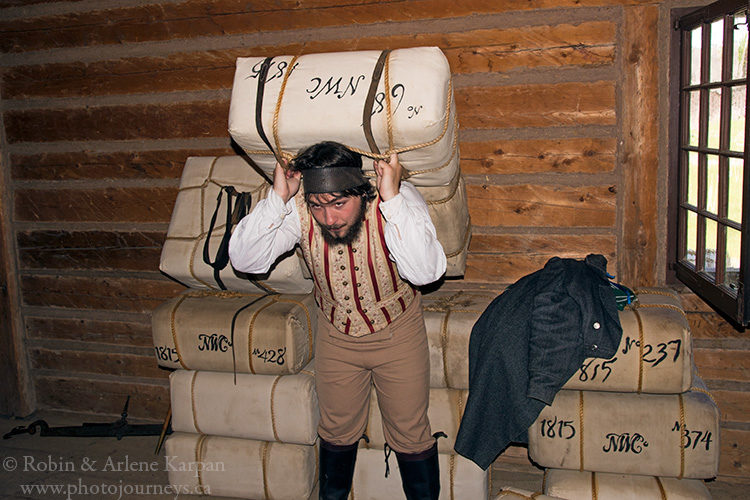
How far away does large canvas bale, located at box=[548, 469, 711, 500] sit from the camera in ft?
9.20

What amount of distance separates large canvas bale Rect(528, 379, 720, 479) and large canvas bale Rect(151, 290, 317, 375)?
4.34 ft

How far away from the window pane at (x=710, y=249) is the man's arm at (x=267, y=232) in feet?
7.01

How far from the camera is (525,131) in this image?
350cm

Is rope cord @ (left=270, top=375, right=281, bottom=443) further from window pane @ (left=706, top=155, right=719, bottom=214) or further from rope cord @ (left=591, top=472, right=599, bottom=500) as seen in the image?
window pane @ (left=706, top=155, right=719, bottom=214)

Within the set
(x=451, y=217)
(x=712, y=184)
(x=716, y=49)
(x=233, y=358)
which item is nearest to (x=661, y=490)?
(x=712, y=184)

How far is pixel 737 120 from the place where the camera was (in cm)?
281

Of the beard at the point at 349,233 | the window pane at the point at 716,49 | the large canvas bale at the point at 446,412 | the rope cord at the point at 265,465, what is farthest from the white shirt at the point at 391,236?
the window pane at the point at 716,49

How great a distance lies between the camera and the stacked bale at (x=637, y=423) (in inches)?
110

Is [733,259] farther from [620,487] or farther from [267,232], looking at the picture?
[267,232]

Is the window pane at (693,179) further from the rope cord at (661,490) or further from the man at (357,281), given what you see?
the man at (357,281)

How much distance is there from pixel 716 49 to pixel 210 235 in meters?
2.86

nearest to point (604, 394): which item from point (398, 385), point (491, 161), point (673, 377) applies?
point (673, 377)

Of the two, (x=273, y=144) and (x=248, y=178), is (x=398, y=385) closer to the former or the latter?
(x=273, y=144)

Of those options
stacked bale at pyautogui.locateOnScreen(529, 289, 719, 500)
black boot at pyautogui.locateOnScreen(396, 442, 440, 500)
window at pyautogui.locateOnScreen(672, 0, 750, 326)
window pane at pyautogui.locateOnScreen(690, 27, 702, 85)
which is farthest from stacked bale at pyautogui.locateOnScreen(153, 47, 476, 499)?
window pane at pyautogui.locateOnScreen(690, 27, 702, 85)
